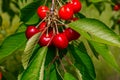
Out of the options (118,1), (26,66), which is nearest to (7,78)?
(26,66)

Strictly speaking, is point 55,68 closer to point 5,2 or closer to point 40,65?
point 40,65

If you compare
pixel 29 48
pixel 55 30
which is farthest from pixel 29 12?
pixel 29 48

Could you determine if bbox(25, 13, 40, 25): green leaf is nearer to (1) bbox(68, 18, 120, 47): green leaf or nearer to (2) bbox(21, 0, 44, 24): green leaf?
(2) bbox(21, 0, 44, 24): green leaf

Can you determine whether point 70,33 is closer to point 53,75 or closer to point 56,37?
point 56,37

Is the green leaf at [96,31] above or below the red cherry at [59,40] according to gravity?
above

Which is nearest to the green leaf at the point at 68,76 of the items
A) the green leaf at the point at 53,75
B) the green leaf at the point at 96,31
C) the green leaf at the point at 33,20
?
the green leaf at the point at 53,75

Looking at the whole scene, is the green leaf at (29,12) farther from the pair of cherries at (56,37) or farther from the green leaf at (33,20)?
the pair of cherries at (56,37)
